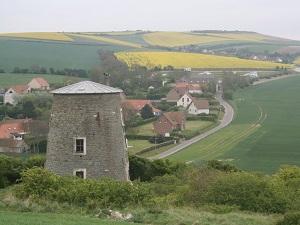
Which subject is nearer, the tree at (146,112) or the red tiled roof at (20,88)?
the tree at (146,112)

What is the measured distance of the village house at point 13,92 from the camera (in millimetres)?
76312

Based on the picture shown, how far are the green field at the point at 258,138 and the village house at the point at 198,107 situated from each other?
4.20 m

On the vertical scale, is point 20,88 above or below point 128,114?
above

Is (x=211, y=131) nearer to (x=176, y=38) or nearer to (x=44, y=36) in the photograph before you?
(x=44, y=36)

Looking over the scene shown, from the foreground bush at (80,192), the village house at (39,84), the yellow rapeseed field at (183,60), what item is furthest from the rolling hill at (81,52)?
the foreground bush at (80,192)

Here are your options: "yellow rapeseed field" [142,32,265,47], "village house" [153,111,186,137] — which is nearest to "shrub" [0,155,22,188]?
"village house" [153,111,186,137]

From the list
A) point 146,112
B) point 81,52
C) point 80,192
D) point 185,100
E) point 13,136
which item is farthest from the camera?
point 81,52

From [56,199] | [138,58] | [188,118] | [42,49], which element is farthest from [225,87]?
[56,199]

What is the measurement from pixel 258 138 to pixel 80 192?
4060 centimetres

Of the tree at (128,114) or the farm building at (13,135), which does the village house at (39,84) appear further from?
the farm building at (13,135)

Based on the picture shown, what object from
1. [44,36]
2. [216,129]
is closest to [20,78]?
[216,129]

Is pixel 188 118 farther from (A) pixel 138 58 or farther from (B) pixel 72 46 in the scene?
(B) pixel 72 46

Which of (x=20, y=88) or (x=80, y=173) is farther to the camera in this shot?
(x=20, y=88)

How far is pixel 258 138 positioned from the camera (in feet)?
183
